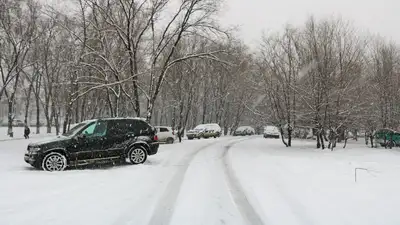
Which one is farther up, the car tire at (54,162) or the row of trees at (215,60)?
the row of trees at (215,60)

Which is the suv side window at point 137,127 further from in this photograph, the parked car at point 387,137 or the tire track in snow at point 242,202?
the parked car at point 387,137

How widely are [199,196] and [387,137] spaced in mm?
28064

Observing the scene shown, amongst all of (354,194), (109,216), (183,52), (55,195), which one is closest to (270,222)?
(109,216)

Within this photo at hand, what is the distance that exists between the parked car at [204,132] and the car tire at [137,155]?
2697 cm

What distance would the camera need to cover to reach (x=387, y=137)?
104 feet

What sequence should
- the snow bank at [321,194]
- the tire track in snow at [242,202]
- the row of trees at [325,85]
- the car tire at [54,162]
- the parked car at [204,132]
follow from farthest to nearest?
the parked car at [204,132] → the row of trees at [325,85] → the car tire at [54,162] → the snow bank at [321,194] → the tire track in snow at [242,202]

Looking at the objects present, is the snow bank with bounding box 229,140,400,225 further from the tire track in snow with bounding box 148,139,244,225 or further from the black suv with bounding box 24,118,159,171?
the black suv with bounding box 24,118,159,171

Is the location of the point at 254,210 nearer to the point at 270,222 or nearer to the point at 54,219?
the point at 270,222

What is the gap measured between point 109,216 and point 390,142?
1172 inches

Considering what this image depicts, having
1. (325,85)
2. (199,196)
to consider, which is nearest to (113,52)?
(325,85)

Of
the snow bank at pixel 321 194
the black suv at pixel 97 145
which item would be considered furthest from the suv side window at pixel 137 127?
the snow bank at pixel 321 194

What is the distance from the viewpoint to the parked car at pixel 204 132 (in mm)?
41250

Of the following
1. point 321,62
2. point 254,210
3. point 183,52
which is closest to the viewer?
point 254,210

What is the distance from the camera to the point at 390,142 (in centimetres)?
3089
